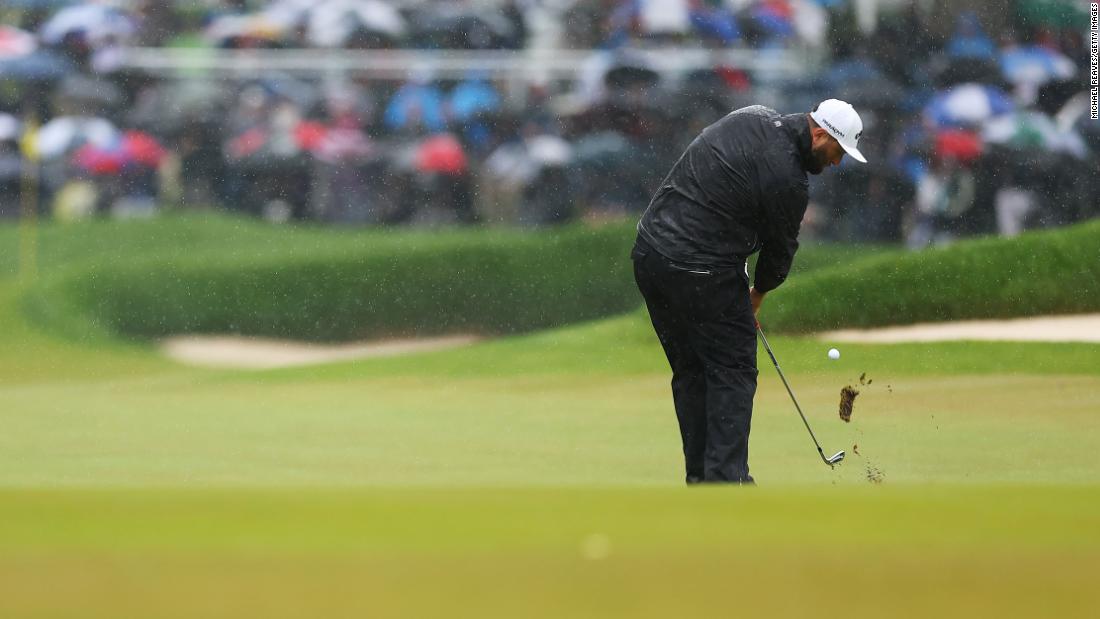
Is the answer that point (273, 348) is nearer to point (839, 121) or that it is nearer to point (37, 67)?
point (37, 67)

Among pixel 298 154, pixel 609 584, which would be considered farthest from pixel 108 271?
pixel 609 584

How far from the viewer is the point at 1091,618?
7.37 feet

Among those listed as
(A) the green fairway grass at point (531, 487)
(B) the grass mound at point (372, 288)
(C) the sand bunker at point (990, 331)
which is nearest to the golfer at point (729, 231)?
(A) the green fairway grass at point (531, 487)

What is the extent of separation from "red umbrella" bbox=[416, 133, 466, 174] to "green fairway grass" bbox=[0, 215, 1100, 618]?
4.73m

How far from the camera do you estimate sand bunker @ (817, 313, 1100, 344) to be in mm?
12328

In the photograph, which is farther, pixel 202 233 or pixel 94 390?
pixel 202 233

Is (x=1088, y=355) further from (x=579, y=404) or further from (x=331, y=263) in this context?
(x=331, y=263)

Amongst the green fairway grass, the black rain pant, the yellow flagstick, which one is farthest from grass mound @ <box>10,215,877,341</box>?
the black rain pant

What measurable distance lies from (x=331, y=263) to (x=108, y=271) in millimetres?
2278

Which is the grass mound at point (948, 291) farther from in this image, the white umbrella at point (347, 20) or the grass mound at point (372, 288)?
the white umbrella at point (347, 20)

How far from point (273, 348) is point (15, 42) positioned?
21.8 ft

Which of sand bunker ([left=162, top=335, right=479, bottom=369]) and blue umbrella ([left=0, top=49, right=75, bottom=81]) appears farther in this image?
blue umbrella ([left=0, top=49, right=75, bottom=81])

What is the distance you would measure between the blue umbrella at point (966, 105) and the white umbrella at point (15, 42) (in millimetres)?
11010

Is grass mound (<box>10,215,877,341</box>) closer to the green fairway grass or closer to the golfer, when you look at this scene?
the green fairway grass
